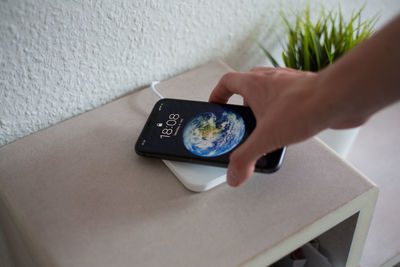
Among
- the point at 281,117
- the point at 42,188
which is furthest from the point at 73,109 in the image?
the point at 281,117

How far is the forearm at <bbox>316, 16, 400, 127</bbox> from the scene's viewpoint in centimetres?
31

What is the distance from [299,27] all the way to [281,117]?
18.8 inches

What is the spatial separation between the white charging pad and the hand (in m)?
0.06

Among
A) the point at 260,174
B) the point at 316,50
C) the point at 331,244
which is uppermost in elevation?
the point at 316,50

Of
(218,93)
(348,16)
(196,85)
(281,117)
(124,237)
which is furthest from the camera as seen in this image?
(348,16)

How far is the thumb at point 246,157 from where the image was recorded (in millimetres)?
395

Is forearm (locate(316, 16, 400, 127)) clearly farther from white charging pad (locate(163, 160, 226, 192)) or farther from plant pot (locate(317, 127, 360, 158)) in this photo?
plant pot (locate(317, 127, 360, 158))

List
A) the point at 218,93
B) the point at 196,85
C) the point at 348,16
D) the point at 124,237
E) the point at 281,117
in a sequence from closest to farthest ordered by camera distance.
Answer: the point at 281,117, the point at 124,237, the point at 218,93, the point at 196,85, the point at 348,16

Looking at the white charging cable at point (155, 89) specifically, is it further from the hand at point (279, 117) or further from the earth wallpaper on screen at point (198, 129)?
the hand at point (279, 117)

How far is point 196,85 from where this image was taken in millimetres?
699

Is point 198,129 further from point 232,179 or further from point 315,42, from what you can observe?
point 315,42

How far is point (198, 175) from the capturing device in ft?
1.73

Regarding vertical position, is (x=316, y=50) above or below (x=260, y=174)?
above

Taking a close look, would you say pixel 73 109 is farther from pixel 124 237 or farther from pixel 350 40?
pixel 350 40
